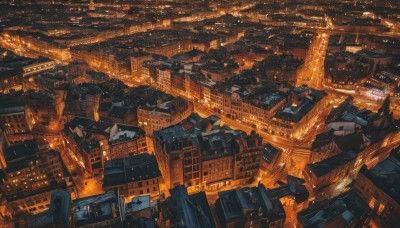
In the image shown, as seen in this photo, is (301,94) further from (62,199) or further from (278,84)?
(62,199)

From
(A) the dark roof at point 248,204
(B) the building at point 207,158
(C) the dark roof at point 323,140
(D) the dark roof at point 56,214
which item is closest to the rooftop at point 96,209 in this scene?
(D) the dark roof at point 56,214

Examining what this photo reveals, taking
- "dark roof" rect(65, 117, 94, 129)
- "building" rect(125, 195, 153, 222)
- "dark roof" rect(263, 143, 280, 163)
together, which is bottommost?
"building" rect(125, 195, 153, 222)

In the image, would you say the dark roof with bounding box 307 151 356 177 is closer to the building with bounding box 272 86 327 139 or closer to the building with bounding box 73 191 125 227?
the building with bounding box 272 86 327 139

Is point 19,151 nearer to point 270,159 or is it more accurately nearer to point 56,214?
point 56,214

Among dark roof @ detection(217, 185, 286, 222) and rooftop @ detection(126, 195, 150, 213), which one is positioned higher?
dark roof @ detection(217, 185, 286, 222)

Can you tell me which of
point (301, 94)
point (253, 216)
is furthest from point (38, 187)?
point (301, 94)

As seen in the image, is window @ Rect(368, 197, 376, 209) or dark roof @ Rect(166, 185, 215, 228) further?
window @ Rect(368, 197, 376, 209)

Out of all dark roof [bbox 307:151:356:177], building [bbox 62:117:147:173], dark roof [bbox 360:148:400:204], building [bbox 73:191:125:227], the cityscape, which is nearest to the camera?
building [bbox 73:191:125:227]

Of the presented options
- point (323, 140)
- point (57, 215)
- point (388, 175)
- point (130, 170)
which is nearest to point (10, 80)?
point (130, 170)

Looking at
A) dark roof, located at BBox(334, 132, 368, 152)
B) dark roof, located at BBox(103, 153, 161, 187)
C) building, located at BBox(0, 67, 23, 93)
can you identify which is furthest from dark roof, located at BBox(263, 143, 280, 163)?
building, located at BBox(0, 67, 23, 93)

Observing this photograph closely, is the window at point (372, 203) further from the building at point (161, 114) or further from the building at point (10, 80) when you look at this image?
the building at point (10, 80)
